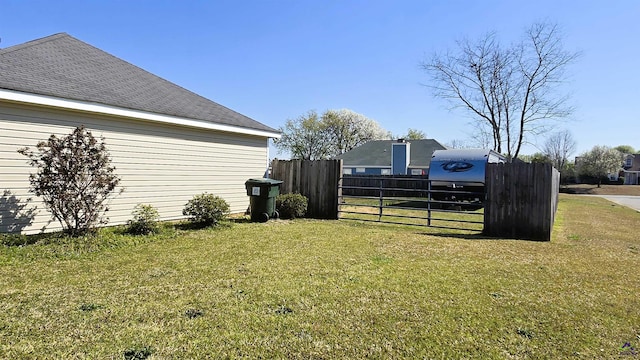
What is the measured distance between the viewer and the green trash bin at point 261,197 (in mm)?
8914

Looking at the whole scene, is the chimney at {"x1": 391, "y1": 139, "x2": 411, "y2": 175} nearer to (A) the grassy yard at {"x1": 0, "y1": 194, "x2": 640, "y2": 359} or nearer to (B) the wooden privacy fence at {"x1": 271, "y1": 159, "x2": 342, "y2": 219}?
(B) the wooden privacy fence at {"x1": 271, "y1": 159, "x2": 342, "y2": 219}

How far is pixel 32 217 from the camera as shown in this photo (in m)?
6.33

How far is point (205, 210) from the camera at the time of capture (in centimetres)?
773

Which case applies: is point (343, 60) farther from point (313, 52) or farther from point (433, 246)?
point (433, 246)

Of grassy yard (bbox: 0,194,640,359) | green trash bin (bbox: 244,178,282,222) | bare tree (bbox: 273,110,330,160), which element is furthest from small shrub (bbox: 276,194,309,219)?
bare tree (bbox: 273,110,330,160)

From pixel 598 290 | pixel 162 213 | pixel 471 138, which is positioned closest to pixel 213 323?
pixel 598 290

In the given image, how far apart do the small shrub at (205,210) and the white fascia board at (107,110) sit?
2.08 metres

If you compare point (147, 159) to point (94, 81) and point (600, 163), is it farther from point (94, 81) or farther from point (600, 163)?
point (600, 163)

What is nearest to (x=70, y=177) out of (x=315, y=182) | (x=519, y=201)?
(x=315, y=182)

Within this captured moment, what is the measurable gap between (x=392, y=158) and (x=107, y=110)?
27056 mm

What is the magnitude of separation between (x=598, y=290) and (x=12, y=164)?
29.4 feet

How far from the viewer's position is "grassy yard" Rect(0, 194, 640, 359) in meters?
2.65

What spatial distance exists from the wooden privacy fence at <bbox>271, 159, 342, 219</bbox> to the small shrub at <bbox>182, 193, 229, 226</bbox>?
3.22 metres

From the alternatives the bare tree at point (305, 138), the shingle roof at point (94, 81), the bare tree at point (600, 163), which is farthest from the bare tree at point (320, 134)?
the shingle roof at point (94, 81)
